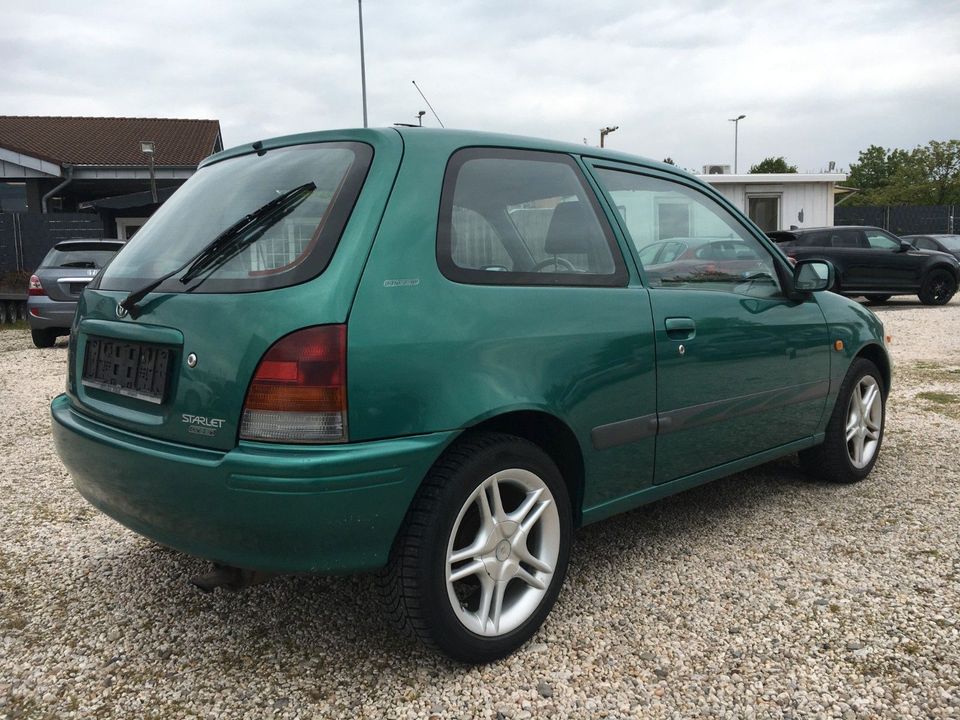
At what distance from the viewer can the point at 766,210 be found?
23672 mm

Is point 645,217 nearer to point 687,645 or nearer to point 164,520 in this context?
point 687,645

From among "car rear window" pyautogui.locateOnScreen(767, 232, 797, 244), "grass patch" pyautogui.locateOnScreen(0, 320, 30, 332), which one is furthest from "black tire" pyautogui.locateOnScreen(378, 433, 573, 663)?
"grass patch" pyautogui.locateOnScreen(0, 320, 30, 332)

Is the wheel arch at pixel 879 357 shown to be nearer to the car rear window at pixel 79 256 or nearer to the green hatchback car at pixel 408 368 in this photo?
the green hatchback car at pixel 408 368

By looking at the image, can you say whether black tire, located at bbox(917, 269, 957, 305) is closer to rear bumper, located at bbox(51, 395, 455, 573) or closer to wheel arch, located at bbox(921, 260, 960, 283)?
wheel arch, located at bbox(921, 260, 960, 283)

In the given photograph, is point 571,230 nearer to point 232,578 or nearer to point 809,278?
point 809,278

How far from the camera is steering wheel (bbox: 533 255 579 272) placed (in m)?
2.69

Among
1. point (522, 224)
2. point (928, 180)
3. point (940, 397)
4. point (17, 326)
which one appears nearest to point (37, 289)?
point (17, 326)

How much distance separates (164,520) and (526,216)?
1456mm

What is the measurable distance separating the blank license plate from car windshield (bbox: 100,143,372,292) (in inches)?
7.7

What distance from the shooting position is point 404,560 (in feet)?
7.40

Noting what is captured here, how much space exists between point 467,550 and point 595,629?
635mm

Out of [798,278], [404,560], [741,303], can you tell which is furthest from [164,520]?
[798,278]

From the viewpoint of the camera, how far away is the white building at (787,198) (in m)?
23.1

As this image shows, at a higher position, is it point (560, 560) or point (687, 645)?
point (560, 560)
